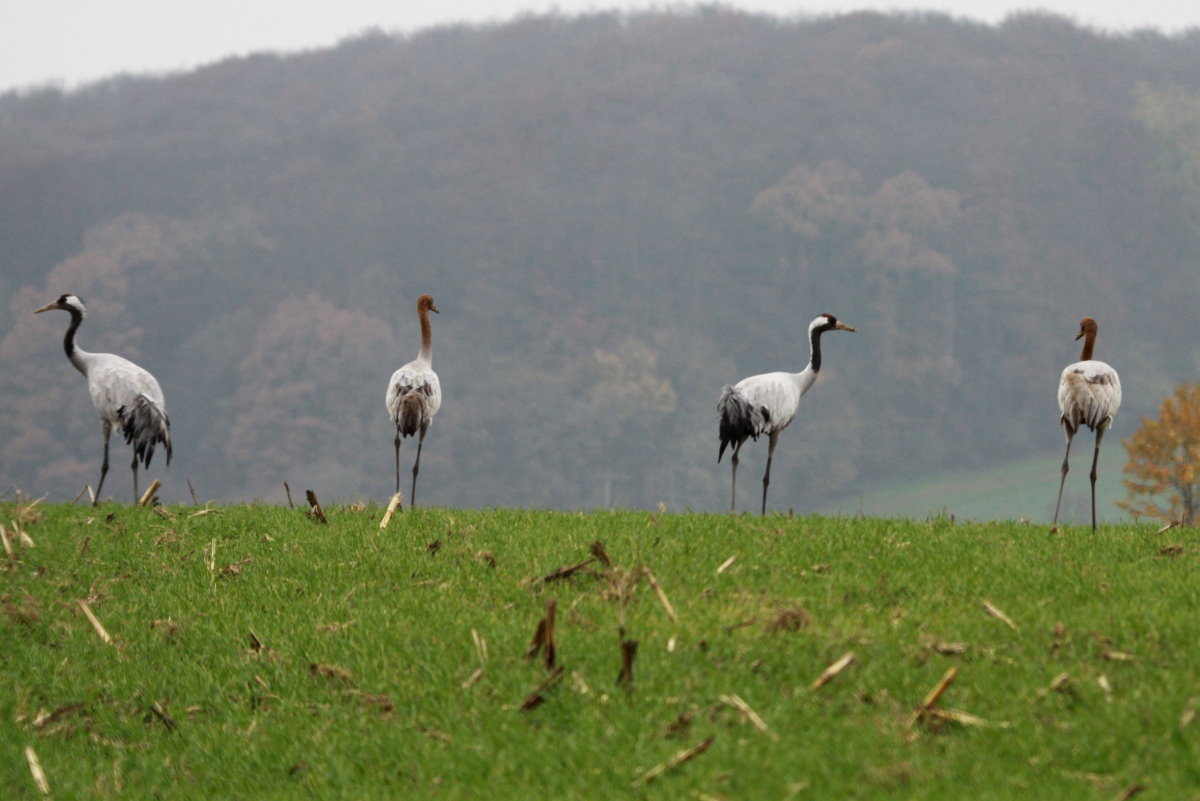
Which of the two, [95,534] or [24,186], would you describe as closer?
[95,534]

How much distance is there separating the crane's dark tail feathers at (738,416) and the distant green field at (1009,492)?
6755 centimetres

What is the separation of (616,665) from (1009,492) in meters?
91.5

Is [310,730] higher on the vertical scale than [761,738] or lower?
lower

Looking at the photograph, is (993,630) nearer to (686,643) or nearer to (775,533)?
(686,643)

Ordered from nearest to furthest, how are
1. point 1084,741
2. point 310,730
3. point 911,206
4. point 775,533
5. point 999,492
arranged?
1. point 1084,741
2. point 310,730
3. point 775,533
4. point 999,492
5. point 911,206

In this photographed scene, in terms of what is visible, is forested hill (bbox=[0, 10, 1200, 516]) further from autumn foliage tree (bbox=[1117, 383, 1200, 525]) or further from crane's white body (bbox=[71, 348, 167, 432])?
crane's white body (bbox=[71, 348, 167, 432])

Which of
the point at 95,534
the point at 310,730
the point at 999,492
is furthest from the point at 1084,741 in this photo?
the point at 999,492

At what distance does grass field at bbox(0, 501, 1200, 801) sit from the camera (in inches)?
325

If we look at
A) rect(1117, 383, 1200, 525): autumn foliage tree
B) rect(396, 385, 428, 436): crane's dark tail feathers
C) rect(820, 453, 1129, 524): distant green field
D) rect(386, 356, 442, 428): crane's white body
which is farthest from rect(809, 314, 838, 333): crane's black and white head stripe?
rect(820, 453, 1129, 524): distant green field

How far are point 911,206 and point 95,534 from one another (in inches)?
4542

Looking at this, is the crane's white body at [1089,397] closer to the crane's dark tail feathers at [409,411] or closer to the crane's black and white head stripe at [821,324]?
the crane's black and white head stripe at [821,324]

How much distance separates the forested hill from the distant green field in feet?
5.13

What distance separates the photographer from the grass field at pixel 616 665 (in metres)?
8.26

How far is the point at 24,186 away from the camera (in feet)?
427
